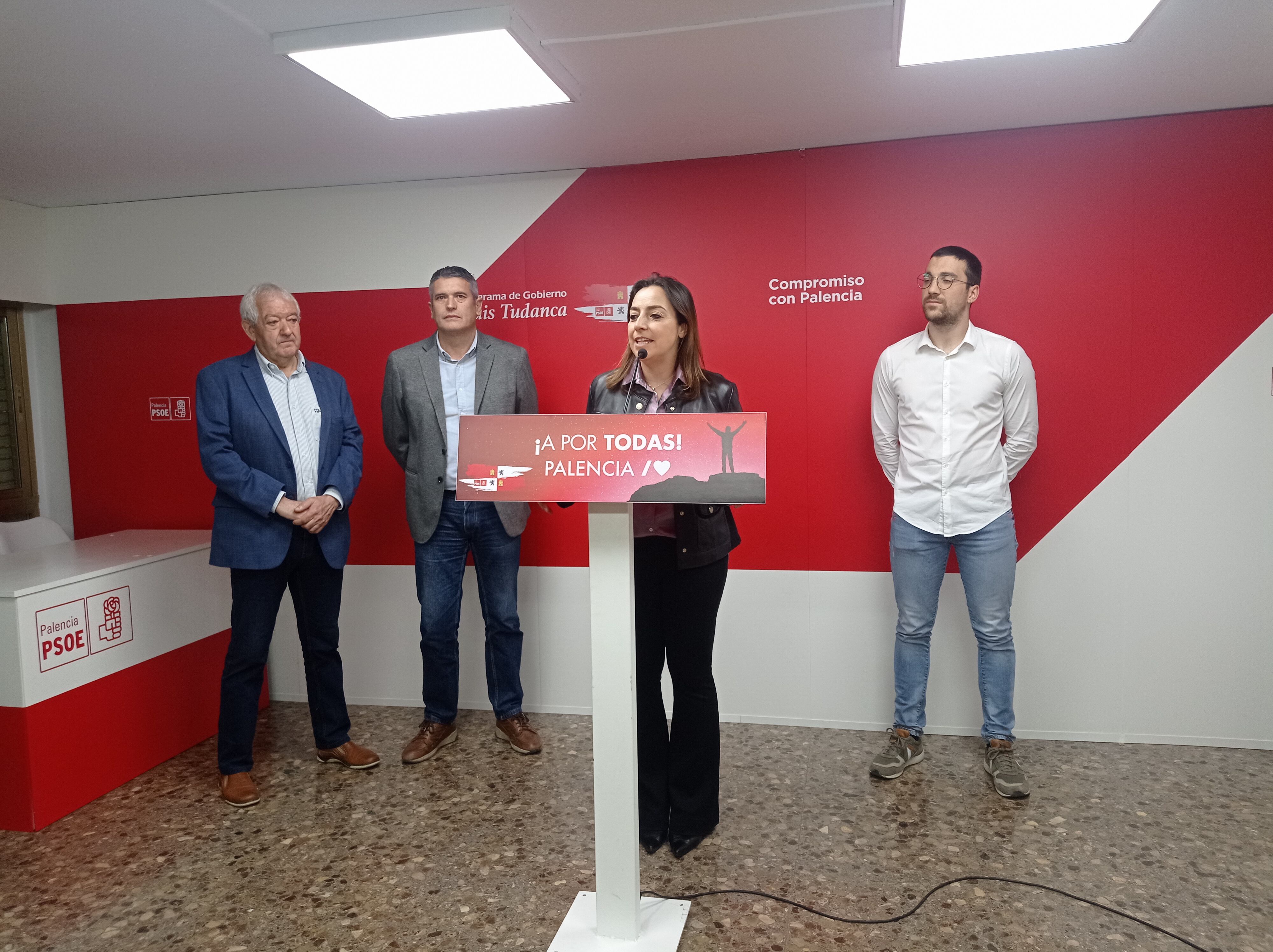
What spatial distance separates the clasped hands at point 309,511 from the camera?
9.59 ft

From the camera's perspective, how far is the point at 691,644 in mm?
2400

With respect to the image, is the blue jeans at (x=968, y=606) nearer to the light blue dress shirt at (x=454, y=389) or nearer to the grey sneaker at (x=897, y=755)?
the grey sneaker at (x=897, y=755)

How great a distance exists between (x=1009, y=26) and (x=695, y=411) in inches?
52.2

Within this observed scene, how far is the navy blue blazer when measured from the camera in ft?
9.49

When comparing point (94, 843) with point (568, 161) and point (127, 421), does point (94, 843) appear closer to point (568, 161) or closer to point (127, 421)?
point (127, 421)

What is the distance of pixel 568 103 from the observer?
2830 millimetres

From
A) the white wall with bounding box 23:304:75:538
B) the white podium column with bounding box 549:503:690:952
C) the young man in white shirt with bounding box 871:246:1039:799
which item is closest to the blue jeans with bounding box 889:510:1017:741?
the young man in white shirt with bounding box 871:246:1039:799

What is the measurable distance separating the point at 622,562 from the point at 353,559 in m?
2.44

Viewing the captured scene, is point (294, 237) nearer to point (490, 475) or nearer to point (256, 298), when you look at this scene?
point (256, 298)

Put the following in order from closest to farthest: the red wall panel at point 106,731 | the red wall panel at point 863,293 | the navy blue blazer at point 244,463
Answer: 1. the red wall panel at point 106,731
2. the navy blue blazer at point 244,463
3. the red wall panel at point 863,293

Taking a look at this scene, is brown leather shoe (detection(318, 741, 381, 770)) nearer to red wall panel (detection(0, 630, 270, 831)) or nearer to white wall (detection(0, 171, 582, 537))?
red wall panel (detection(0, 630, 270, 831))

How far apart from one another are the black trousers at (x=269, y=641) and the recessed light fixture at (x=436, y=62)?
1516 millimetres

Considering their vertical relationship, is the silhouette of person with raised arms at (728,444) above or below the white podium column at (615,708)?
above

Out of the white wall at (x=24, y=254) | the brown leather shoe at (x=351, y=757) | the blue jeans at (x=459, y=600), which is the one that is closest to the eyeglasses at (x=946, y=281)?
the blue jeans at (x=459, y=600)
